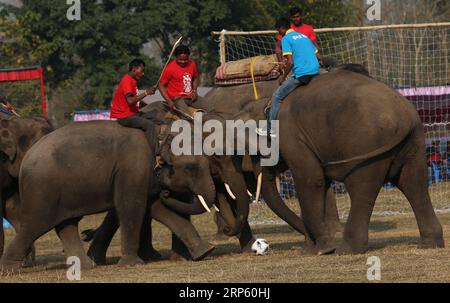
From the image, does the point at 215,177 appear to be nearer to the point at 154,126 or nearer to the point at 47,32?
the point at 154,126

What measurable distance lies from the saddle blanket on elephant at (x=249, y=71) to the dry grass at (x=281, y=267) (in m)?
2.56

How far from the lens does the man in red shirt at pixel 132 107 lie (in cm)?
1562

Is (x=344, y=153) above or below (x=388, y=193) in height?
above

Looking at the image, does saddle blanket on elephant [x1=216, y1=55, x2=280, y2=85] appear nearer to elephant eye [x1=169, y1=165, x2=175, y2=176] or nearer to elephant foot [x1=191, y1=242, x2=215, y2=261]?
elephant eye [x1=169, y1=165, x2=175, y2=176]

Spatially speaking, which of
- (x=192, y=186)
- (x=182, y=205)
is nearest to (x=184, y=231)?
(x=182, y=205)

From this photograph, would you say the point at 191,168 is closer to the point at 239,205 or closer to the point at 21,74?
the point at 239,205

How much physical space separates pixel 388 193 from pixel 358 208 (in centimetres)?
1448

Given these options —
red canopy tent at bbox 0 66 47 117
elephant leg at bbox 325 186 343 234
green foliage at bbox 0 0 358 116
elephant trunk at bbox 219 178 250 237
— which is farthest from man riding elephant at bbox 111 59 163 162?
green foliage at bbox 0 0 358 116

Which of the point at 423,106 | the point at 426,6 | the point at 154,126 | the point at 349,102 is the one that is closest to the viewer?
the point at 349,102

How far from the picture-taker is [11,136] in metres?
16.4

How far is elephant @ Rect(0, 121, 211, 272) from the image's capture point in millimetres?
14914

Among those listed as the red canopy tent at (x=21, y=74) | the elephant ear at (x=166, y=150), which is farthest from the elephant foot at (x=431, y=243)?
the red canopy tent at (x=21, y=74)

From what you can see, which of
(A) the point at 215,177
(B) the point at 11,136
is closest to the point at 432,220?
(A) the point at 215,177

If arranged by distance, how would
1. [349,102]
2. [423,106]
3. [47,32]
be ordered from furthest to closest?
[47,32] < [423,106] < [349,102]
